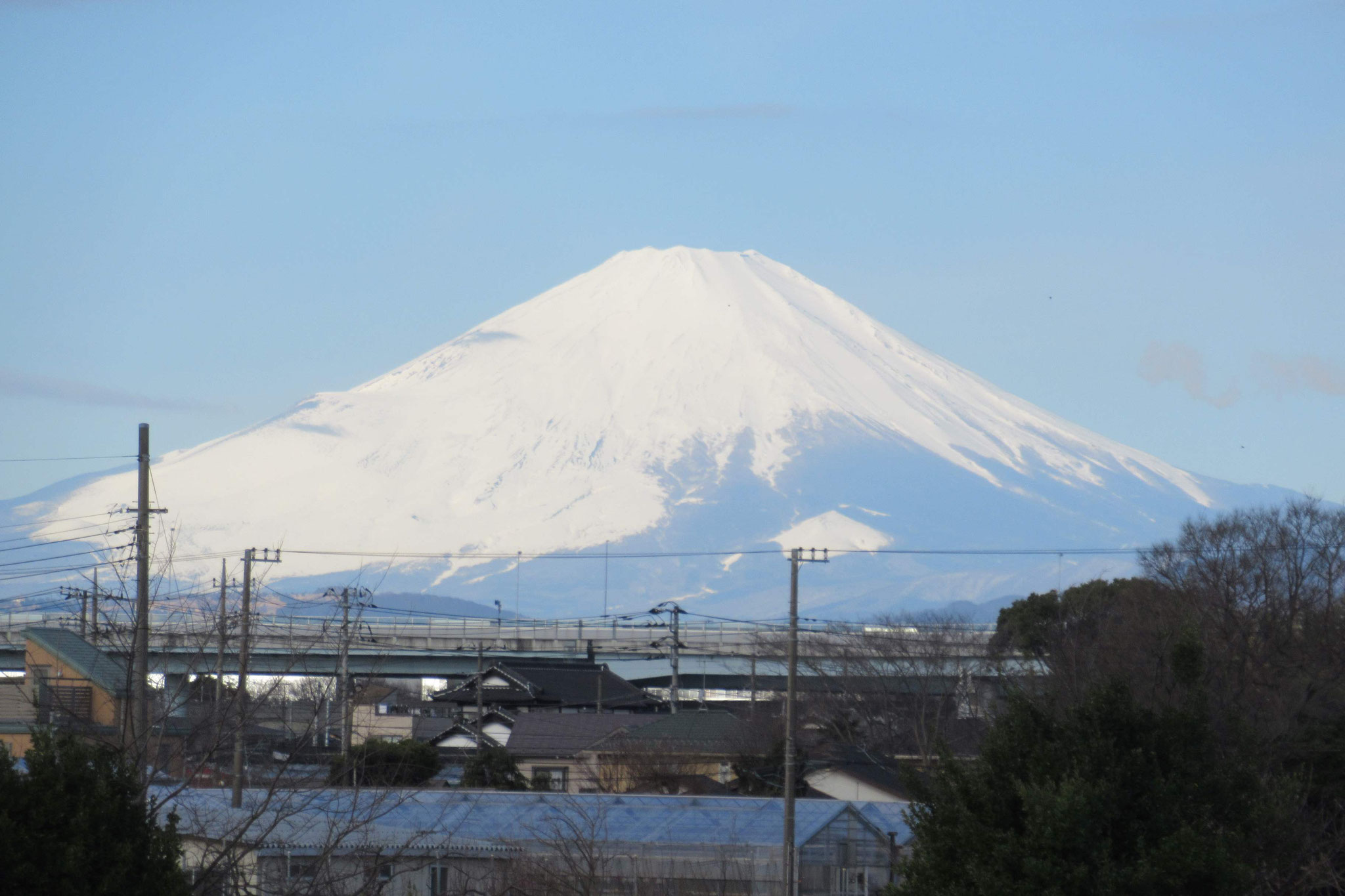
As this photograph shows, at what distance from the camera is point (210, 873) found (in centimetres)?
1038

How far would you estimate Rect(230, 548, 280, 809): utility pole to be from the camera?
39.4 feet

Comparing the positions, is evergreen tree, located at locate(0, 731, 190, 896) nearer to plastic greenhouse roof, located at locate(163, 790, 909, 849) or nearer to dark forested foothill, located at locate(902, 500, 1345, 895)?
dark forested foothill, located at locate(902, 500, 1345, 895)

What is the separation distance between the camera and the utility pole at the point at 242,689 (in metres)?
12.0

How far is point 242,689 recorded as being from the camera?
12320mm

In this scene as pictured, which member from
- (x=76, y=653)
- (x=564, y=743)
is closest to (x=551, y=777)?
(x=564, y=743)

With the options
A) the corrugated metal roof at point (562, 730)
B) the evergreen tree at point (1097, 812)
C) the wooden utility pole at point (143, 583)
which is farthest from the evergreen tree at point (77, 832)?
the corrugated metal roof at point (562, 730)

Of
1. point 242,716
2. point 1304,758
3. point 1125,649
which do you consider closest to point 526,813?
point 242,716

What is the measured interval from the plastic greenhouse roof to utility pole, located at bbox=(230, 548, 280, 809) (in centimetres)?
107

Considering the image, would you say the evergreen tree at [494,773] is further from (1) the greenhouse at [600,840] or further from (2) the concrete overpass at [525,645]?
(2) the concrete overpass at [525,645]

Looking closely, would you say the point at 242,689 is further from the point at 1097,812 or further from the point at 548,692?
the point at 548,692

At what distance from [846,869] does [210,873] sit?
1275 centimetres

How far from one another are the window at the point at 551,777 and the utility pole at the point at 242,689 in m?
9.97

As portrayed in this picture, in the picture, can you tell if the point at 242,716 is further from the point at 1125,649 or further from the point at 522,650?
the point at 522,650

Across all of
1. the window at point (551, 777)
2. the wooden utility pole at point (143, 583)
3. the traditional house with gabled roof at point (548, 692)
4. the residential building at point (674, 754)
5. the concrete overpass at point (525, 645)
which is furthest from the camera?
the concrete overpass at point (525, 645)
